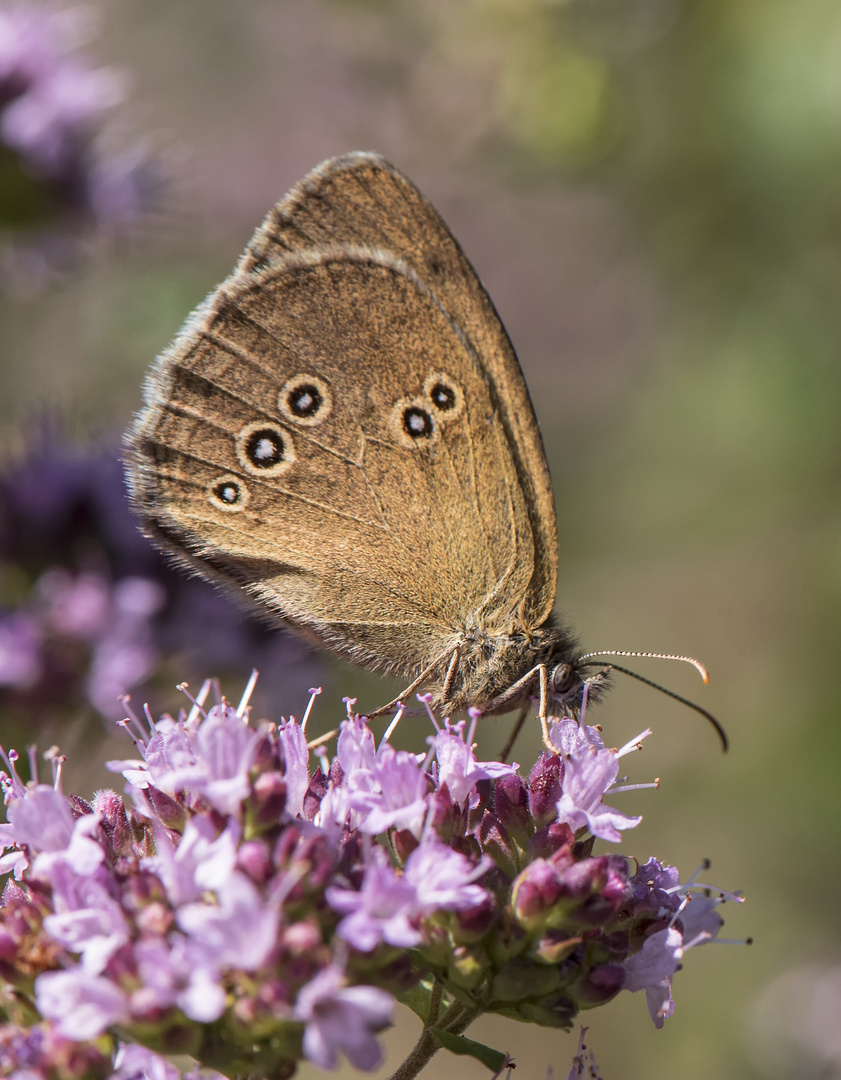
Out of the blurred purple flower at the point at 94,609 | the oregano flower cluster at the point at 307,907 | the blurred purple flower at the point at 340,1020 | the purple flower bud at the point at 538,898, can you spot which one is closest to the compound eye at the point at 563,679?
the oregano flower cluster at the point at 307,907

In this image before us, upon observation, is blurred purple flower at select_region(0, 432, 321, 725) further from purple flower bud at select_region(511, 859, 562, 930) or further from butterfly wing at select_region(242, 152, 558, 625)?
purple flower bud at select_region(511, 859, 562, 930)

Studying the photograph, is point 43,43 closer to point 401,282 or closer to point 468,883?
point 401,282

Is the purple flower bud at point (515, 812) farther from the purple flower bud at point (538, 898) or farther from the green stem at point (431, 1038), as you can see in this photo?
the green stem at point (431, 1038)

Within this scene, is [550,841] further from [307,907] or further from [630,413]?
[630,413]

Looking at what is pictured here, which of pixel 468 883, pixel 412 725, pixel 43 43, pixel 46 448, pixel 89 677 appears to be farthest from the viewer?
pixel 412 725

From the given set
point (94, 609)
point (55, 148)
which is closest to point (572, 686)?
point (94, 609)

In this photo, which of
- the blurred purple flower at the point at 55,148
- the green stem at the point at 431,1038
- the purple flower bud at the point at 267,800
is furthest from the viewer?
the blurred purple flower at the point at 55,148

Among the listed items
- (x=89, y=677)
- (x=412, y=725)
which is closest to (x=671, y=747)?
(x=412, y=725)
